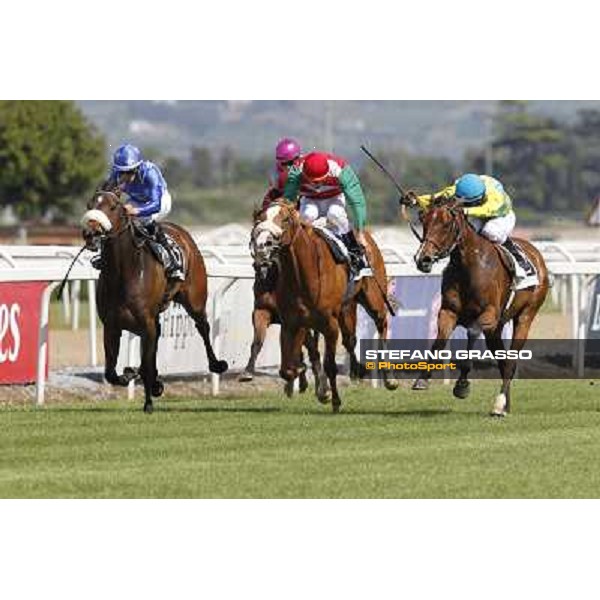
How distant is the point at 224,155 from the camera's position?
182 meters

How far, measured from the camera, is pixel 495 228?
619 inches

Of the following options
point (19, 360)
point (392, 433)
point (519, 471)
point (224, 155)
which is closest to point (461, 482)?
point (519, 471)

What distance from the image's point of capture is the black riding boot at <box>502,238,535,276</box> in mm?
15875

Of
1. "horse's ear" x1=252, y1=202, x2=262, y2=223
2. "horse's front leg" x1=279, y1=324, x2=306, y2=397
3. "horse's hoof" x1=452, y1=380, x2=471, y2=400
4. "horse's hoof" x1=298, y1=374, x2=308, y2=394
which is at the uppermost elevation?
"horse's ear" x1=252, y1=202, x2=262, y2=223

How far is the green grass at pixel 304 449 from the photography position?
36.7 feet

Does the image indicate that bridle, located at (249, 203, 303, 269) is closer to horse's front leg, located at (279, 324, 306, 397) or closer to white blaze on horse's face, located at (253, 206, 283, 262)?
white blaze on horse's face, located at (253, 206, 283, 262)

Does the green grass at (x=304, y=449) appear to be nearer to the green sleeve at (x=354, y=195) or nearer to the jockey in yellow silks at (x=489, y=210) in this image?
the jockey in yellow silks at (x=489, y=210)

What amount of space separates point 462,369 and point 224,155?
167165 millimetres

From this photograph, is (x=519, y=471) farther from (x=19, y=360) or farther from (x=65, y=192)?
(x=65, y=192)

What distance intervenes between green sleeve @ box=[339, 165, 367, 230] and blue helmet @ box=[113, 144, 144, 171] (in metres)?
1.62

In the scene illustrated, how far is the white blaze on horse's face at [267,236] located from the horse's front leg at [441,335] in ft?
4.32

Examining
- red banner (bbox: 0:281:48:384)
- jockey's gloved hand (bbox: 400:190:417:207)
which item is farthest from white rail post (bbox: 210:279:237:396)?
jockey's gloved hand (bbox: 400:190:417:207)

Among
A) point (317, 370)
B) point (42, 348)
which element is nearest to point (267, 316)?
point (317, 370)

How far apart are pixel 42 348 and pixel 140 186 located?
154 cm
